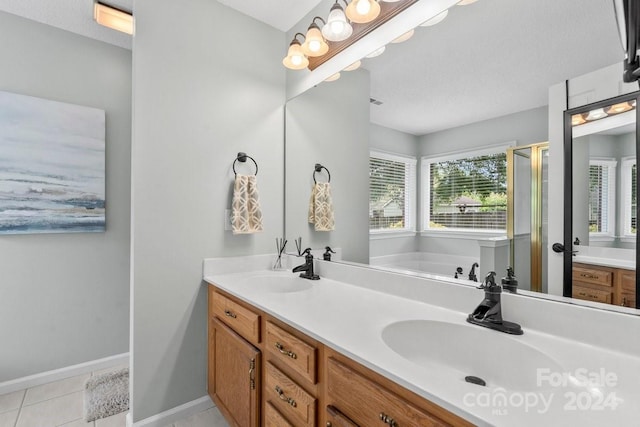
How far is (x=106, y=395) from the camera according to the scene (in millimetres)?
2047

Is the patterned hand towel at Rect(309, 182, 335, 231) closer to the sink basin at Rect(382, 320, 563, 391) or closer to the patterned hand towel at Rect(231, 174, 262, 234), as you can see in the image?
the patterned hand towel at Rect(231, 174, 262, 234)

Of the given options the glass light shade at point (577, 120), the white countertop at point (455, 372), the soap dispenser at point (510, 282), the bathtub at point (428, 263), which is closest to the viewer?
the white countertop at point (455, 372)

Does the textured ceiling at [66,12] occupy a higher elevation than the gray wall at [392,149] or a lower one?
higher

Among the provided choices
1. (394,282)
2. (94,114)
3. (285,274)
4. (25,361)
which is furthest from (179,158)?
(25,361)

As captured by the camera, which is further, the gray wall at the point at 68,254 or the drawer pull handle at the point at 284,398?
the gray wall at the point at 68,254

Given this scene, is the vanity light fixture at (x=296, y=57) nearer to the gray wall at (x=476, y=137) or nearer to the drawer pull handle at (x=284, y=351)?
the gray wall at (x=476, y=137)

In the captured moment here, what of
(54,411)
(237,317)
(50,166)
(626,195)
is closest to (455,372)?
(626,195)

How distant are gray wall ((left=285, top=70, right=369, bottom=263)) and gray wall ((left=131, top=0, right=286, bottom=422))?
24 cm

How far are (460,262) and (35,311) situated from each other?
2.85m

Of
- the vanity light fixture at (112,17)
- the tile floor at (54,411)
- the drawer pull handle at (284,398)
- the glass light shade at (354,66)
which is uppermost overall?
the vanity light fixture at (112,17)

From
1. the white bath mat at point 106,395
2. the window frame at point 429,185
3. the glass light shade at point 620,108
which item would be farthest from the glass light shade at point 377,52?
the white bath mat at point 106,395

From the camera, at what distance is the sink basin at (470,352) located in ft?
2.76

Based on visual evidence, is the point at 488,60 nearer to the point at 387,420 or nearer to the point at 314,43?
the point at 314,43

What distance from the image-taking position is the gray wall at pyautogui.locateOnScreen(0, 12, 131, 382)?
2.12m
